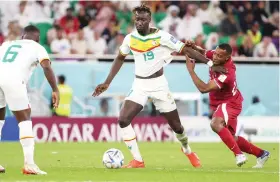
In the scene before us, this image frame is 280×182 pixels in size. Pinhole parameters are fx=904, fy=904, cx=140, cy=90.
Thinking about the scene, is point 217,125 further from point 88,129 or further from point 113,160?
point 88,129

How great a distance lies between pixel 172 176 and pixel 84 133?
12655mm

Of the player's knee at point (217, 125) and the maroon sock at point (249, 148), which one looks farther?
the maroon sock at point (249, 148)

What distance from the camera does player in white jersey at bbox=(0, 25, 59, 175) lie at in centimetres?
1280

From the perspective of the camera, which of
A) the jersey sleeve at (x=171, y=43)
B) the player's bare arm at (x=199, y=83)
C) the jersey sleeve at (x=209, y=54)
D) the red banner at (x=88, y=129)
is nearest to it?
the player's bare arm at (x=199, y=83)

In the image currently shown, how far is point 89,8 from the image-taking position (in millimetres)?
27719

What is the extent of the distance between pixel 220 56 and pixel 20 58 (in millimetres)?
3586

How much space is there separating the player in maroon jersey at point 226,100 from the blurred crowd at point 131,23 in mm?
11396

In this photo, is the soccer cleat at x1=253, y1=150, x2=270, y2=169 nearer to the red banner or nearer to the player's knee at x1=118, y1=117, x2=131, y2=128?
the player's knee at x1=118, y1=117, x2=131, y2=128

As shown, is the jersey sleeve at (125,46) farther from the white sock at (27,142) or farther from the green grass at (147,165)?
the white sock at (27,142)

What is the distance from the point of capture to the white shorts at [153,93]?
1509 centimetres

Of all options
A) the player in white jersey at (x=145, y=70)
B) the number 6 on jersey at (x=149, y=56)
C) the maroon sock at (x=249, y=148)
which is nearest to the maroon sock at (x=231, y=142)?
the maroon sock at (x=249, y=148)

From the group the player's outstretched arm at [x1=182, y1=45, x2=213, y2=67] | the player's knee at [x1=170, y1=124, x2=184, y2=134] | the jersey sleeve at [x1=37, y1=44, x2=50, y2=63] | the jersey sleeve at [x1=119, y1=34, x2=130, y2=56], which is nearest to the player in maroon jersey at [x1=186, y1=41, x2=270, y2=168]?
the player's outstretched arm at [x1=182, y1=45, x2=213, y2=67]

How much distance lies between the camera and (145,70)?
15.1m

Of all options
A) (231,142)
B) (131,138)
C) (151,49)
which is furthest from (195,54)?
(131,138)
